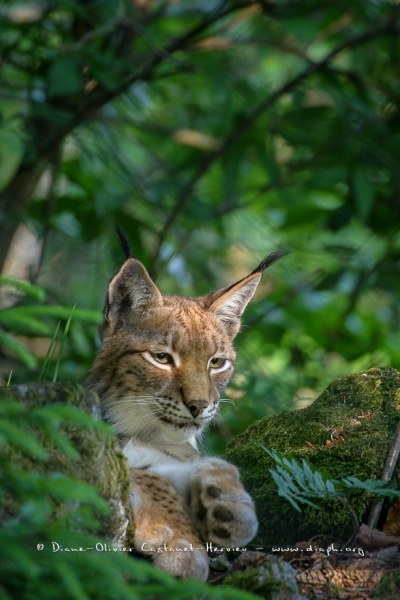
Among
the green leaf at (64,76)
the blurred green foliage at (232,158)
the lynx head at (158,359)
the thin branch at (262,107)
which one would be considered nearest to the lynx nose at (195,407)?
the lynx head at (158,359)

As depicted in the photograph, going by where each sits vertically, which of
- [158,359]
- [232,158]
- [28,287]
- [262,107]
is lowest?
[158,359]

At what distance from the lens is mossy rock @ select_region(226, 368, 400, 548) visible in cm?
423

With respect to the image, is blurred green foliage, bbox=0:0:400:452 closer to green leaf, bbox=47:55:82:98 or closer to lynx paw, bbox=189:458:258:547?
green leaf, bbox=47:55:82:98

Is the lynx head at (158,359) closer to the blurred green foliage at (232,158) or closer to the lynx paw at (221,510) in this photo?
the lynx paw at (221,510)

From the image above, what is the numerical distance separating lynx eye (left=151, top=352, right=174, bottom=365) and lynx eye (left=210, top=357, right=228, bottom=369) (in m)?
0.28

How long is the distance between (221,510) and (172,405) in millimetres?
1091

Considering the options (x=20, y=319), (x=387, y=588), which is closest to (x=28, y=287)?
(x=20, y=319)

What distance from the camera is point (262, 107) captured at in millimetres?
8828

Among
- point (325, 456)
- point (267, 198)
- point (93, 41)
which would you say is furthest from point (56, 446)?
point (267, 198)

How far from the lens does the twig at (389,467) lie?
424cm

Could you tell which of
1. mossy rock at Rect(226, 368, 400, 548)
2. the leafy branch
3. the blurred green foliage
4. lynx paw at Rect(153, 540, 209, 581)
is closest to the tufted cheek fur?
mossy rock at Rect(226, 368, 400, 548)

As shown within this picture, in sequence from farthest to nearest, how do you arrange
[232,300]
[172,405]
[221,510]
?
1. [232,300]
2. [172,405]
3. [221,510]

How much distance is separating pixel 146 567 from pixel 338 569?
45.5 inches

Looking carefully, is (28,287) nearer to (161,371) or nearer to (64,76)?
(161,371)
